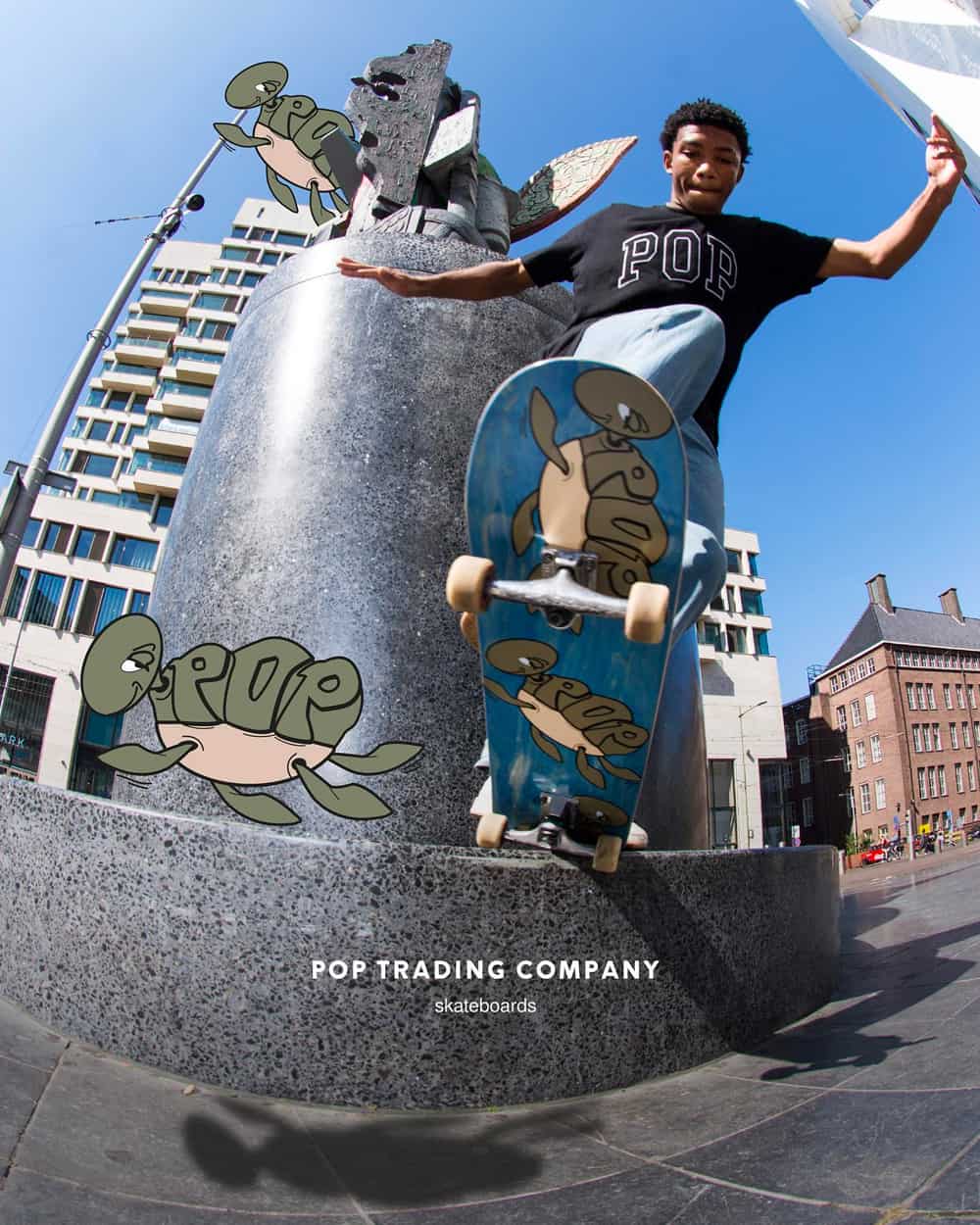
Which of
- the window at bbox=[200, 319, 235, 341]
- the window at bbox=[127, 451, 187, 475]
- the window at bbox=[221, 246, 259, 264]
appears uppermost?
the window at bbox=[221, 246, 259, 264]

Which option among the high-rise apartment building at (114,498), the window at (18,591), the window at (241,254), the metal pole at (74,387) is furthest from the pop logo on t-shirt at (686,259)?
the window at (241,254)

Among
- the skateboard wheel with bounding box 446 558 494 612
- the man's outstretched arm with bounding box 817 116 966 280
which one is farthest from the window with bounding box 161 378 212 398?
the skateboard wheel with bounding box 446 558 494 612

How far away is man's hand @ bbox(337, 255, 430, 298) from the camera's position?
2.57 meters

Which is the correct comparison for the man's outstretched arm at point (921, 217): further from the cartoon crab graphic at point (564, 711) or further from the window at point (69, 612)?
the window at point (69, 612)

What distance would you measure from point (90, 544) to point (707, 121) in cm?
3994

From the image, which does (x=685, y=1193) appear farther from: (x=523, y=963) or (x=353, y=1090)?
(x=353, y=1090)

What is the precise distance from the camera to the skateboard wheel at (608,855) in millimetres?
1911

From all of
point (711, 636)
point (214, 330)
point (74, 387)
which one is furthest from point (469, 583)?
point (214, 330)

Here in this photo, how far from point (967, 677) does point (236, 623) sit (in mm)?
76348

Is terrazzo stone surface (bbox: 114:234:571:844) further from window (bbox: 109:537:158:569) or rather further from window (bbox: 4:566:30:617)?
window (bbox: 4:566:30:617)

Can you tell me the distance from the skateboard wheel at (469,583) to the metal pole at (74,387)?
6.41m

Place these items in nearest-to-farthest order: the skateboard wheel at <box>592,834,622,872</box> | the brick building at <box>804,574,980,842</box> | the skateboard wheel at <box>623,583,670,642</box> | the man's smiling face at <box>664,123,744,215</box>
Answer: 1. the skateboard wheel at <box>623,583,670,642</box>
2. the skateboard wheel at <box>592,834,622,872</box>
3. the man's smiling face at <box>664,123,744,215</box>
4. the brick building at <box>804,574,980,842</box>

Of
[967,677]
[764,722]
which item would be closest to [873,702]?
[967,677]

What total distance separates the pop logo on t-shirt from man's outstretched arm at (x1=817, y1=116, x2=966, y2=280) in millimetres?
473
